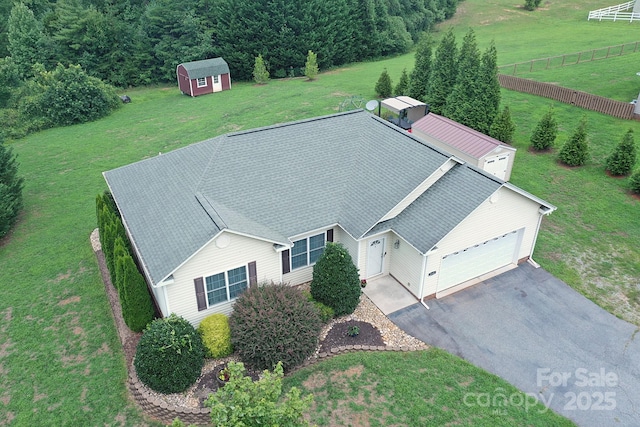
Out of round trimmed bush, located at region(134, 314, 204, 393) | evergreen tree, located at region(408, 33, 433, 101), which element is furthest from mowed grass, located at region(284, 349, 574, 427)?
evergreen tree, located at region(408, 33, 433, 101)

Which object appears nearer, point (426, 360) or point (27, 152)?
point (426, 360)

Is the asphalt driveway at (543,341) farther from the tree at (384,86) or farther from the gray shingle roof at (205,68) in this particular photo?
the gray shingle roof at (205,68)

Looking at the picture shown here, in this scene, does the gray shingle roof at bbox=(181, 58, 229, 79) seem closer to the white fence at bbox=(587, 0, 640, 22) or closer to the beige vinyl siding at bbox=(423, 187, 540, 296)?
the beige vinyl siding at bbox=(423, 187, 540, 296)

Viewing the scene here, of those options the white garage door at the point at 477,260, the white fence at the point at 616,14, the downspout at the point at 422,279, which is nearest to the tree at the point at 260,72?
the white garage door at the point at 477,260

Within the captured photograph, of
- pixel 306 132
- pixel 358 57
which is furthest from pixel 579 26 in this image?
pixel 306 132

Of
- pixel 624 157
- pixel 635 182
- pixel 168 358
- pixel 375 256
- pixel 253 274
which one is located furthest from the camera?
pixel 624 157

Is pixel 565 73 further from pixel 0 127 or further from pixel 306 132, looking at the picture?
pixel 0 127

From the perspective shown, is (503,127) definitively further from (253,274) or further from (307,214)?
(253,274)

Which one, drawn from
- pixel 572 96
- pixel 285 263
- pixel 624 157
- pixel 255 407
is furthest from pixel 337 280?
pixel 572 96
